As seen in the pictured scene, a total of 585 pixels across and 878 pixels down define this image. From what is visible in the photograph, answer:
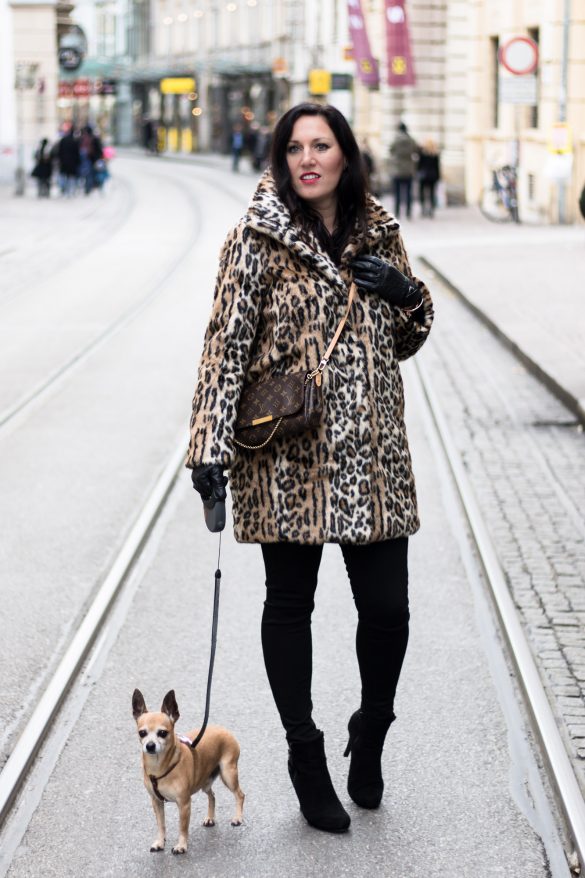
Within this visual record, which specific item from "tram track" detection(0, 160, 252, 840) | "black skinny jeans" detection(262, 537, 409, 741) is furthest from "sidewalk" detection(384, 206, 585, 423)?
"black skinny jeans" detection(262, 537, 409, 741)

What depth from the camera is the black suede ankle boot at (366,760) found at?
4.12m

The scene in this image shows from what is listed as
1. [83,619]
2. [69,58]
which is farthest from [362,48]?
[83,619]

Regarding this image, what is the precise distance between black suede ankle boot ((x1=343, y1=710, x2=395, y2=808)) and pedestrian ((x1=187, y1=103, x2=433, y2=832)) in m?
0.16

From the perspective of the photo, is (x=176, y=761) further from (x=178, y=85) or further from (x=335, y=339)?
(x=178, y=85)

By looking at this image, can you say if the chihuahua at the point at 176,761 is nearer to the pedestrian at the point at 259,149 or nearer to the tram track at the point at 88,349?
the tram track at the point at 88,349

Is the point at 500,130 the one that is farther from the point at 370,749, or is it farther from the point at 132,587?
the point at 370,749

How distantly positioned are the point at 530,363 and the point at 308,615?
918 centimetres

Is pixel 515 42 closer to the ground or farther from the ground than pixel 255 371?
farther from the ground

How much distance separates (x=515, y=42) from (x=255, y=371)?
25.4m

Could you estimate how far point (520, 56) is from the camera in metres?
28.2

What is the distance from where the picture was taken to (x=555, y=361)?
12.6 m

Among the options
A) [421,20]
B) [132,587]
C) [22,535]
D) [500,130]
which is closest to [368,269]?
[132,587]

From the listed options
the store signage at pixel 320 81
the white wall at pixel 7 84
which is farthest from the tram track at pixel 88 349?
the store signage at pixel 320 81

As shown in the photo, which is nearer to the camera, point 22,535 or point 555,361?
point 22,535
